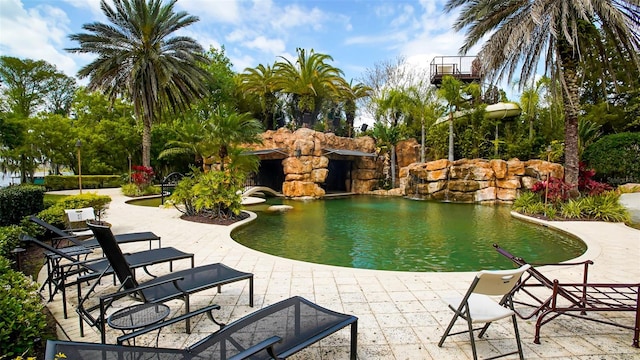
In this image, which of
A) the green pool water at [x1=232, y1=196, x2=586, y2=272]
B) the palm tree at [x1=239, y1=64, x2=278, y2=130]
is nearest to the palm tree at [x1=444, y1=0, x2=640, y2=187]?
the green pool water at [x1=232, y1=196, x2=586, y2=272]

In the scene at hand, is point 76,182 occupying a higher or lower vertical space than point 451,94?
lower

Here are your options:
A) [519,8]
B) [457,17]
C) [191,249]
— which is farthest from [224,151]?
[519,8]

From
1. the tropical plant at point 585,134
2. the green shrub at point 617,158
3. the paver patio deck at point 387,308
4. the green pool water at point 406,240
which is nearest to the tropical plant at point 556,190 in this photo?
the green pool water at point 406,240

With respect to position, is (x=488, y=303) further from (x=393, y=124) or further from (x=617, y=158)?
(x=393, y=124)

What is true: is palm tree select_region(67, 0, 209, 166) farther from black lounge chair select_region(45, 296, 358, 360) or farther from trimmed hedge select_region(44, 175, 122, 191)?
black lounge chair select_region(45, 296, 358, 360)

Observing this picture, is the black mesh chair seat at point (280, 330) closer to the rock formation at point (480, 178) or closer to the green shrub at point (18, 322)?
the green shrub at point (18, 322)

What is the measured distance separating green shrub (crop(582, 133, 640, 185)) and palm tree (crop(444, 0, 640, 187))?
7055mm

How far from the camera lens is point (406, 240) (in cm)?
810

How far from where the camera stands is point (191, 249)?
20.5ft

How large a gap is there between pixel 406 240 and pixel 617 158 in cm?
1505

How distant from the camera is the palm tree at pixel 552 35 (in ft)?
32.2

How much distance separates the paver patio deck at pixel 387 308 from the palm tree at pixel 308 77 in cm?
1867

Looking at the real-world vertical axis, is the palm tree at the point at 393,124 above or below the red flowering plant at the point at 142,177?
above

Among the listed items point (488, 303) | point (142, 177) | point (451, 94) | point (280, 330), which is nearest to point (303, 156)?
point (142, 177)
